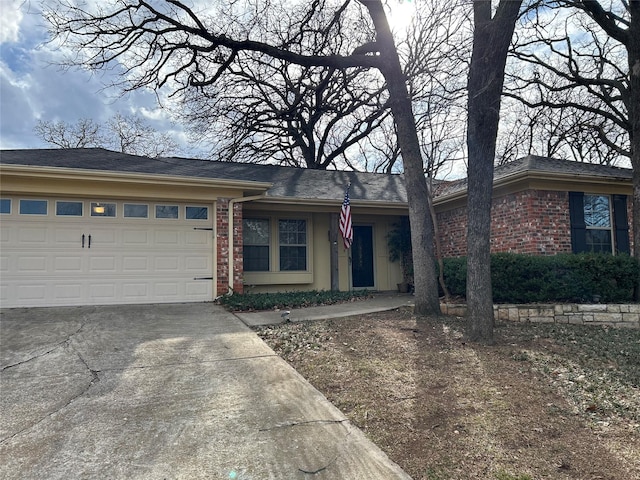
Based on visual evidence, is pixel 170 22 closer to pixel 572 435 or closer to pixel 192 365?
pixel 192 365

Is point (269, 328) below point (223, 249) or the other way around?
below

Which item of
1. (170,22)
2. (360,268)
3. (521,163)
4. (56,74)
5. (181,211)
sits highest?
(170,22)

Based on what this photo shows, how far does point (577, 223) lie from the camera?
8672 millimetres

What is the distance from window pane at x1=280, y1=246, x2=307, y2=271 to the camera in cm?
1070

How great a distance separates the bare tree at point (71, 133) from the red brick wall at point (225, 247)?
58.3ft

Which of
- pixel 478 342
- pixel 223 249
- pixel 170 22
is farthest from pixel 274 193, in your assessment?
pixel 478 342

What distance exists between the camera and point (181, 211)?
28.2ft

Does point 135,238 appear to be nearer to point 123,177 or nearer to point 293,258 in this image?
point 123,177

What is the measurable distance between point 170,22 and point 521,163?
8402mm

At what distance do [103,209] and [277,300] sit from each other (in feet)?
13.2

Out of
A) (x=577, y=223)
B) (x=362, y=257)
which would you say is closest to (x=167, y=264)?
(x=362, y=257)

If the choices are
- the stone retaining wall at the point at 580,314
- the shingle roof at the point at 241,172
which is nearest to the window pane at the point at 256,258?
the shingle roof at the point at 241,172

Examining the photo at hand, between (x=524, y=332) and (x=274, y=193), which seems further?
(x=274, y=193)

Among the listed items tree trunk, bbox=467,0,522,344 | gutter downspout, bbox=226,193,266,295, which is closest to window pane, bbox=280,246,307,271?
gutter downspout, bbox=226,193,266,295
